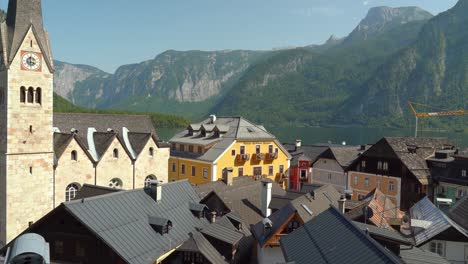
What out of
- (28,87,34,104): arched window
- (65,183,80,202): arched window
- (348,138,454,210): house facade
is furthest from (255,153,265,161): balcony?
(28,87,34,104): arched window

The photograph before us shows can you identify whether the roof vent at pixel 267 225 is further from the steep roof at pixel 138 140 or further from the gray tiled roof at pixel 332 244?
the steep roof at pixel 138 140

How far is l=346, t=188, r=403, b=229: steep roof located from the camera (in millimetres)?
34594

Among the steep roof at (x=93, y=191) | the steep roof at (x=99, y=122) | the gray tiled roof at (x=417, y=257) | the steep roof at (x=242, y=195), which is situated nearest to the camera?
the gray tiled roof at (x=417, y=257)

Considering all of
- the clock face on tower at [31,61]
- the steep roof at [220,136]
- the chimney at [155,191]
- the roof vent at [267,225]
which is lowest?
Answer: the roof vent at [267,225]

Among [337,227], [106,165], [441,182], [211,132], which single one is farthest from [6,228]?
[441,182]

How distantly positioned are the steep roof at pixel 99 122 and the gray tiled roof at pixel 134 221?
70.6 ft

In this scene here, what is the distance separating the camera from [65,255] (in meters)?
25.1

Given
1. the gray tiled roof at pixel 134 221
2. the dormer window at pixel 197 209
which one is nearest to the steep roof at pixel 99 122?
the dormer window at pixel 197 209

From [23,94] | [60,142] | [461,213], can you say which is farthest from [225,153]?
[461,213]

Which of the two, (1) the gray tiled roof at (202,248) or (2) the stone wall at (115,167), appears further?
(2) the stone wall at (115,167)

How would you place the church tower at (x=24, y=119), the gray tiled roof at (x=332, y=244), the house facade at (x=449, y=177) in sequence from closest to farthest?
1. the gray tiled roof at (x=332, y=244)
2. the church tower at (x=24, y=119)
3. the house facade at (x=449, y=177)

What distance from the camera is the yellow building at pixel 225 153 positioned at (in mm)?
60438

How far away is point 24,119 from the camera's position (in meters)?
38.4

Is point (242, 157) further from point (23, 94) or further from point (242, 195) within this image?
point (23, 94)
